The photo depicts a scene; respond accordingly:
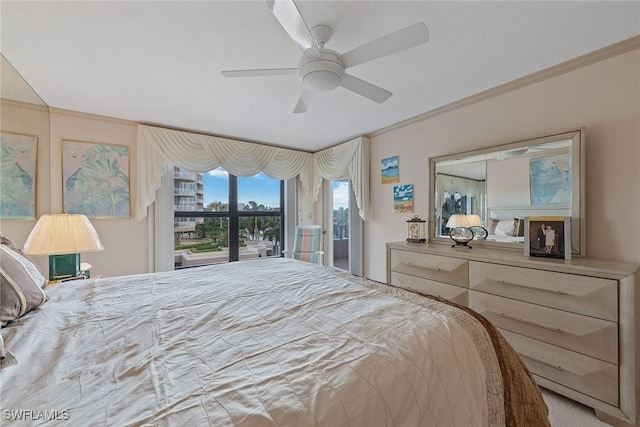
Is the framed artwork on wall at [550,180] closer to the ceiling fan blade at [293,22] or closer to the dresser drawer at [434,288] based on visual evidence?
the dresser drawer at [434,288]

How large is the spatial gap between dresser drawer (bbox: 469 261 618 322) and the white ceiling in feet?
5.07

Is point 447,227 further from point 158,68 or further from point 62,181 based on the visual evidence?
point 62,181

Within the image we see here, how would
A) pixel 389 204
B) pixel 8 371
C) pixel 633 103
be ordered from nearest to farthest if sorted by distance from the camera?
pixel 8 371 → pixel 633 103 → pixel 389 204

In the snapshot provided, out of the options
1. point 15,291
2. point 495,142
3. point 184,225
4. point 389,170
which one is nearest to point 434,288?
point 495,142

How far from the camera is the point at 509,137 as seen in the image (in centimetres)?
236

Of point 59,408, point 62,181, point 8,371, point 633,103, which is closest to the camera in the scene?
point 59,408

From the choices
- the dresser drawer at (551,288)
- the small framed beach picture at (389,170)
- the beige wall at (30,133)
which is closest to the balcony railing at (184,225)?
the beige wall at (30,133)

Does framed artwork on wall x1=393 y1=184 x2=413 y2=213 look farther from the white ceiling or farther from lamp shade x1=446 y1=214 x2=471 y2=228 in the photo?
the white ceiling

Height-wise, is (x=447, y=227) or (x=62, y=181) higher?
(x=62, y=181)

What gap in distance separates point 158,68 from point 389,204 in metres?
2.83

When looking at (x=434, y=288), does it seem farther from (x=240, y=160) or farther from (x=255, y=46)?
(x=240, y=160)

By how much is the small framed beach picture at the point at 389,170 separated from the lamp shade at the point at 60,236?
3.16m

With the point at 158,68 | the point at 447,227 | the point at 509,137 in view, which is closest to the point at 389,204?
the point at 447,227

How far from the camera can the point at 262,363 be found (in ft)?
2.66
